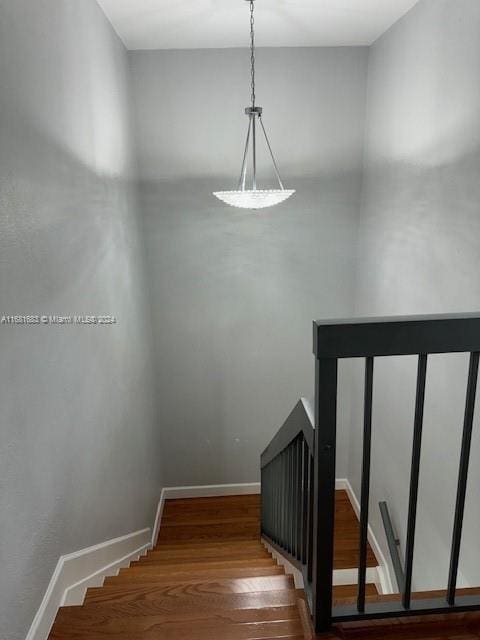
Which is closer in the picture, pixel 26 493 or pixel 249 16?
pixel 26 493

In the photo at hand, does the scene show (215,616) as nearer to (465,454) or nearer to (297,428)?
(297,428)

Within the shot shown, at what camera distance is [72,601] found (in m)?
1.88

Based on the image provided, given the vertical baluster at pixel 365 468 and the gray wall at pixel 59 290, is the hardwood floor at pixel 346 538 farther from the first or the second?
the vertical baluster at pixel 365 468

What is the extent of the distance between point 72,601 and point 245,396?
2619mm

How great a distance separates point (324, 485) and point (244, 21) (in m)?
2.80

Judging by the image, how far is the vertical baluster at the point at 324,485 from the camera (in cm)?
114

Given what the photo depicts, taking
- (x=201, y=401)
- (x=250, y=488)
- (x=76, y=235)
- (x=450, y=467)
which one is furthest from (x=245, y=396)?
(x=76, y=235)

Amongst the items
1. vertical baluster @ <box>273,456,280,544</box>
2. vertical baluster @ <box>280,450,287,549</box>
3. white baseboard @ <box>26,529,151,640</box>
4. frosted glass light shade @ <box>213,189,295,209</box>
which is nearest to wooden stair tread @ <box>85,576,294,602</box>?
white baseboard @ <box>26,529,151,640</box>

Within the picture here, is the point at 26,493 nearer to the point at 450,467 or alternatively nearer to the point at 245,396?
the point at 450,467

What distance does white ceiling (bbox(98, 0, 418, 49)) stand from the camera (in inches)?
107

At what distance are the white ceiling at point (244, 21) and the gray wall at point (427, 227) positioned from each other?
7.4 inches

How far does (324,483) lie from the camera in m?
1.21

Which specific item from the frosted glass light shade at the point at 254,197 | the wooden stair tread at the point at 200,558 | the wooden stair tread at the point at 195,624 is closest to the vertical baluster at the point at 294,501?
the wooden stair tread at the point at 195,624

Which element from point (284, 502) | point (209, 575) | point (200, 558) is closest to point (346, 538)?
point (200, 558)
